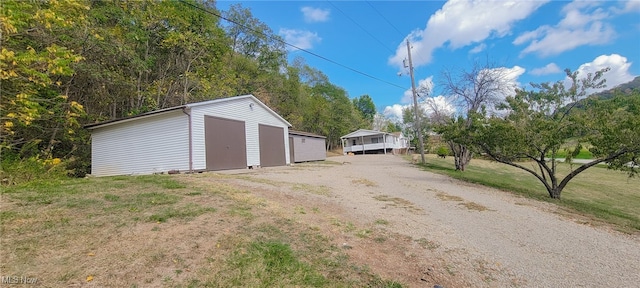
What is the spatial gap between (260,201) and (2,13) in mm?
6050

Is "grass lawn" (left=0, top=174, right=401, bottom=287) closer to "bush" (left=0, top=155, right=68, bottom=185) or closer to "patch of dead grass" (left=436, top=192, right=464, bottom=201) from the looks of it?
"bush" (left=0, top=155, right=68, bottom=185)

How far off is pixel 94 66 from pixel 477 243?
15.9m

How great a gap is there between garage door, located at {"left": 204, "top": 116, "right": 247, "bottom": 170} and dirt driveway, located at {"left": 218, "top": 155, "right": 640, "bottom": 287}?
18.4ft

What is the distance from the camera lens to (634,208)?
996 centimetres

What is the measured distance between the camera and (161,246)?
119 inches

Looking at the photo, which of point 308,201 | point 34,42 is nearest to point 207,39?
point 34,42

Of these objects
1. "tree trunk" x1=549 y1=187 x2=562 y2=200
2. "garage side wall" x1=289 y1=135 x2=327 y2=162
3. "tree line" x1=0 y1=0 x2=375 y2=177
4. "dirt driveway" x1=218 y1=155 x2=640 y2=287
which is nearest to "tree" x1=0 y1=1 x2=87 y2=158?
"tree line" x1=0 y1=0 x2=375 y2=177

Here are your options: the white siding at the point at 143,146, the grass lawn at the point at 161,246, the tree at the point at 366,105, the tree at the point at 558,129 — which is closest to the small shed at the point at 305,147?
the white siding at the point at 143,146

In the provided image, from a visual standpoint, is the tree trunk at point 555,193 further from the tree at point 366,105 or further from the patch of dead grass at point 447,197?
the tree at point 366,105

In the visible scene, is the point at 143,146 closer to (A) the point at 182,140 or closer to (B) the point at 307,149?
(A) the point at 182,140

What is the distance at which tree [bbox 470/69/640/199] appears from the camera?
26.2 ft

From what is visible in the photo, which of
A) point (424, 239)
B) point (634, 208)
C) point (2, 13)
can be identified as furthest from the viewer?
point (634, 208)

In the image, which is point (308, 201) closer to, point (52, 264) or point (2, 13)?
point (52, 264)
